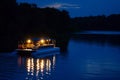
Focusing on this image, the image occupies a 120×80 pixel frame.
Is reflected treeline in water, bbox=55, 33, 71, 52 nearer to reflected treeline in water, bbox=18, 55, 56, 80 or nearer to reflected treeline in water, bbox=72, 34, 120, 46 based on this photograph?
reflected treeline in water, bbox=72, 34, 120, 46

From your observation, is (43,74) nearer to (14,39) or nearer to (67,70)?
(67,70)

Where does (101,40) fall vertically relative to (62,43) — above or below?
below

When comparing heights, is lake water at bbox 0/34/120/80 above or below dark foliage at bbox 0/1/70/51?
below

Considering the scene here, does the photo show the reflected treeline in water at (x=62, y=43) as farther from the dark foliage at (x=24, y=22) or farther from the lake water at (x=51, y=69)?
the lake water at (x=51, y=69)

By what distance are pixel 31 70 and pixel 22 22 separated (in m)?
24.0

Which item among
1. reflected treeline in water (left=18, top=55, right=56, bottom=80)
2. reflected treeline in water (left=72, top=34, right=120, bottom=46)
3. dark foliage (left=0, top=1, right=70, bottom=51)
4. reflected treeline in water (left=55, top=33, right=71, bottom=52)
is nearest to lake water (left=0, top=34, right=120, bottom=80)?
reflected treeline in water (left=18, top=55, right=56, bottom=80)

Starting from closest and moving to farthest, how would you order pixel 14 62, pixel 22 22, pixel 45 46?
1. pixel 14 62
2. pixel 45 46
3. pixel 22 22

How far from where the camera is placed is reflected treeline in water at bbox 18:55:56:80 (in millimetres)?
28453

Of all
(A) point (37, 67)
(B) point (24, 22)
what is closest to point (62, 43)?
(B) point (24, 22)

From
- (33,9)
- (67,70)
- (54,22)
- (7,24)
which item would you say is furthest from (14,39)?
(54,22)

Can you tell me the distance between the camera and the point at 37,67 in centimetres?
3378

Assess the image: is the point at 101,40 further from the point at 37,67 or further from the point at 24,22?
the point at 37,67

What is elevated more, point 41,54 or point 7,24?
point 7,24

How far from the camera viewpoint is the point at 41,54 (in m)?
43.6
